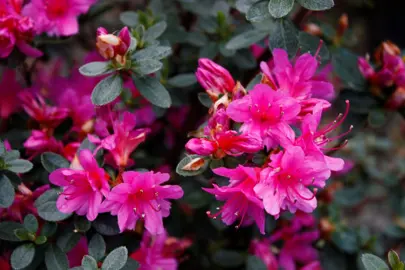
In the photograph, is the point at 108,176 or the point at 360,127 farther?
the point at 360,127

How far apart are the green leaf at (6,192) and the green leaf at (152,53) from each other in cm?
42

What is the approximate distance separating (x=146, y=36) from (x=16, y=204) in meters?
0.54

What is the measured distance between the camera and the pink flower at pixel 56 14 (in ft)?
5.01

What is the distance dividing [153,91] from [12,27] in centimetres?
40

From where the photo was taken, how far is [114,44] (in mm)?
1345

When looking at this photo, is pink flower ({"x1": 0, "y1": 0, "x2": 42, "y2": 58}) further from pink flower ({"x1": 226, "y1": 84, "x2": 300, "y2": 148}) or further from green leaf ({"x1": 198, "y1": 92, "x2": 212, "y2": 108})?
pink flower ({"x1": 226, "y1": 84, "x2": 300, "y2": 148})

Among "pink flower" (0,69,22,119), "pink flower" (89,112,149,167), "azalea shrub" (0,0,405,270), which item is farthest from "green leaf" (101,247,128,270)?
"pink flower" (0,69,22,119)

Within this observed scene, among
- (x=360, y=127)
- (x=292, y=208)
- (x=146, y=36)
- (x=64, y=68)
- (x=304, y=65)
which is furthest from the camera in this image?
(x=64, y=68)

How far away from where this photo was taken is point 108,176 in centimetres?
136

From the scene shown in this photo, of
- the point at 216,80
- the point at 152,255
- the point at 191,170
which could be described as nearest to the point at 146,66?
the point at 216,80

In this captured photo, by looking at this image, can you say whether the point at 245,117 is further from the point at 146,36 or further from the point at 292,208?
the point at 146,36

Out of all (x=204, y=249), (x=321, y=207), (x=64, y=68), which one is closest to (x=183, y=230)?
(x=204, y=249)

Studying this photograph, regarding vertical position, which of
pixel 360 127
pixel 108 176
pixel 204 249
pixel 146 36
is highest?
pixel 146 36

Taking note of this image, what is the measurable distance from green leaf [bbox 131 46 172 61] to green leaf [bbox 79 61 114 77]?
0.23 ft
